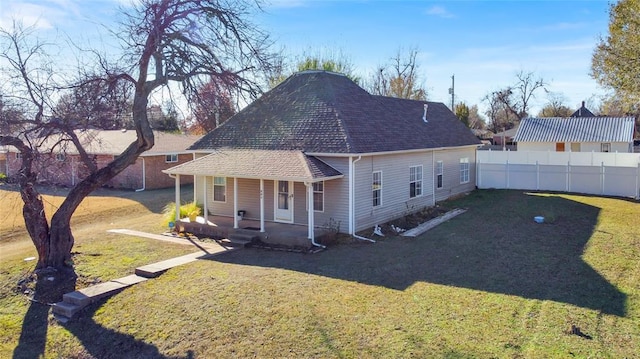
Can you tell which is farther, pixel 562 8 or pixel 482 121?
pixel 482 121

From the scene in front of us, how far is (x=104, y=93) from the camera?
11953mm

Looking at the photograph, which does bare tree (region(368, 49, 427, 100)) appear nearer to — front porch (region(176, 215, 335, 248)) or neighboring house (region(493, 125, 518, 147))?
neighboring house (region(493, 125, 518, 147))

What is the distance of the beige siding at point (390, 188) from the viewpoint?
15.5 m

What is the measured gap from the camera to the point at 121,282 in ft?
36.6

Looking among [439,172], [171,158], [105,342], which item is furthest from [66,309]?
[171,158]

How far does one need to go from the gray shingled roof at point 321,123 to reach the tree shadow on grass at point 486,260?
3.60 m

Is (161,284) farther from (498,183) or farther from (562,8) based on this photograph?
(498,183)

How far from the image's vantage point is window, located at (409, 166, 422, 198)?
1881 centimetres

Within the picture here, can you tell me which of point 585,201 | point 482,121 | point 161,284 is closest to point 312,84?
point 161,284

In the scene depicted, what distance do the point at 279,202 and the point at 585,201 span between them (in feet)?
47.6

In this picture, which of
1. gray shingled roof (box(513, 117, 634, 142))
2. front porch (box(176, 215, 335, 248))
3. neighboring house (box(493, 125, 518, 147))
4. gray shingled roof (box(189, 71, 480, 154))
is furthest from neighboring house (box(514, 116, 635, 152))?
front porch (box(176, 215, 335, 248))

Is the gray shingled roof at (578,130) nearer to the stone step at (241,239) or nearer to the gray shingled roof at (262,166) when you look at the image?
the gray shingled roof at (262,166)

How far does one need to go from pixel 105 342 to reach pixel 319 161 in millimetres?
8661

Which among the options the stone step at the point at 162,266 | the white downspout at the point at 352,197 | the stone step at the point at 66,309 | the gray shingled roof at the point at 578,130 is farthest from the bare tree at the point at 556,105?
the stone step at the point at 66,309
